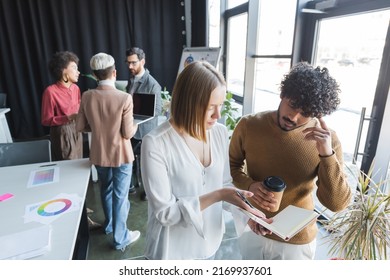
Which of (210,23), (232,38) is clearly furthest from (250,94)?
(210,23)

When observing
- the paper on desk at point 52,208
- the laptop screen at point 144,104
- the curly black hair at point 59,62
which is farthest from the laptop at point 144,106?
the paper on desk at point 52,208

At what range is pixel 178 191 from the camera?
2.98 ft

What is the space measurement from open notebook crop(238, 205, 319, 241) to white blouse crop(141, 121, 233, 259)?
0.17m

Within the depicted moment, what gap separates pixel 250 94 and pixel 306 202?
6.90 feet

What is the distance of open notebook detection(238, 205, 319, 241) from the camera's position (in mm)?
866

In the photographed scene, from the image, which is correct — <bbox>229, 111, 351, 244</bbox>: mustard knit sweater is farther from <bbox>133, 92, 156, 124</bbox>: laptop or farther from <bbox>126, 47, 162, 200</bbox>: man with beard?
<bbox>126, 47, 162, 200</bbox>: man with beard

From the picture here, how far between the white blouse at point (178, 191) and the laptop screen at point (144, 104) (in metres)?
1.60

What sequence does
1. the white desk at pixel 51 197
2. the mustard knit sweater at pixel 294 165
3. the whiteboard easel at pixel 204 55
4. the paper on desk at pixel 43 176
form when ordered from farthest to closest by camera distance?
the whiteboard easel at pixel 204 55 < the paper on desk at pixel 43 176 < the white desk at pixel 51 197 < the mustard knit sweater at pixel 294 165

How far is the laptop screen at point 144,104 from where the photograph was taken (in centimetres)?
253

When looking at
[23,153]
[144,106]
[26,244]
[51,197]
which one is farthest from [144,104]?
[26,244]

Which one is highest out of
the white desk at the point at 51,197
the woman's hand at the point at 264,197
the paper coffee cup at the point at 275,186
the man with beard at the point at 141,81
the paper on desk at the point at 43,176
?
the man with beard at the point at 141,81

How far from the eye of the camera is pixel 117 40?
4.47m

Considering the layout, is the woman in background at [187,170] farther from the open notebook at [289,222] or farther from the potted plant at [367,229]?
the potted plant at [367,229]
